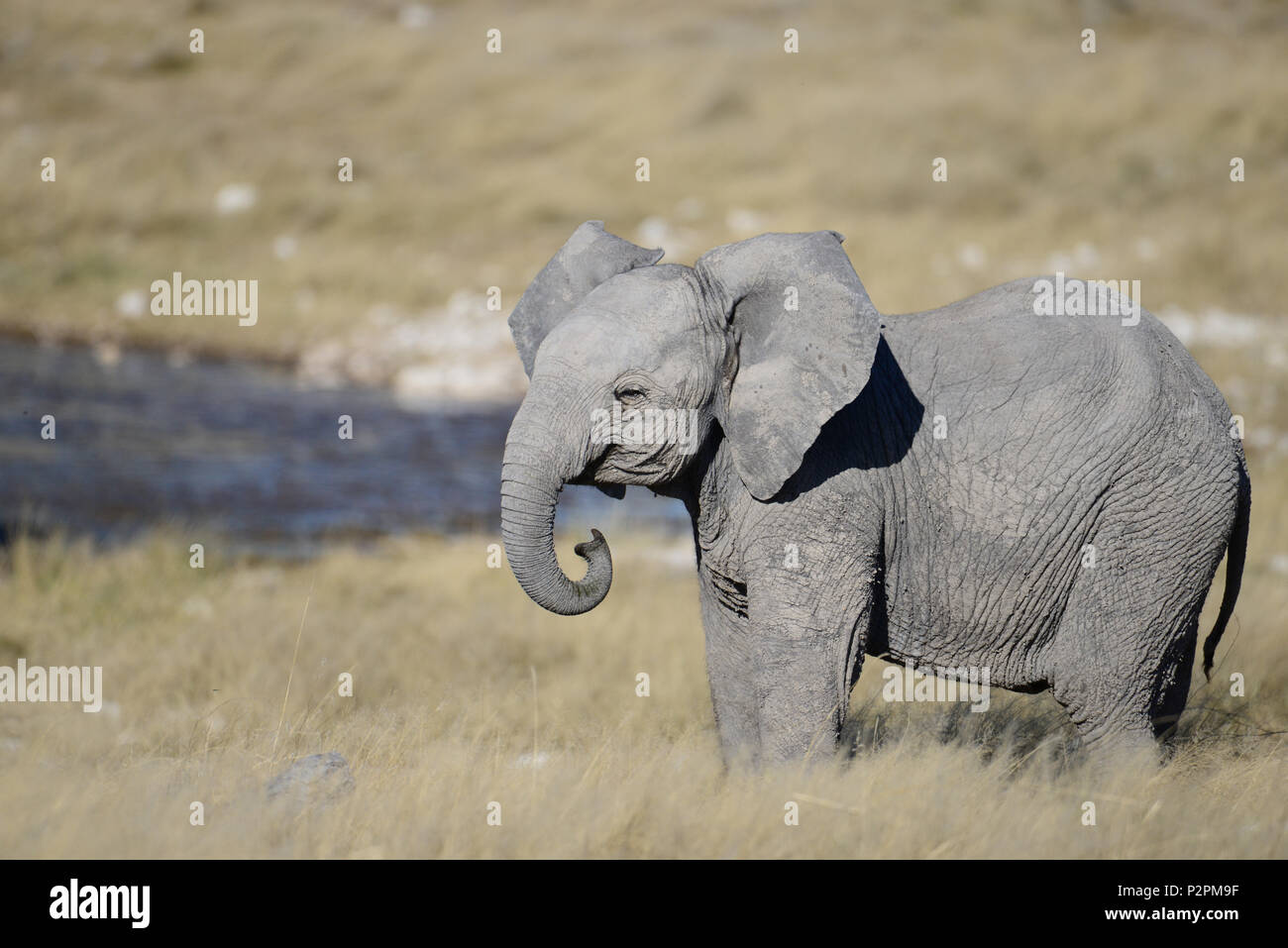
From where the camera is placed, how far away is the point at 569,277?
4895mm

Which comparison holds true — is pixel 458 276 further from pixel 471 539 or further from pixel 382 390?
pixel 471 539

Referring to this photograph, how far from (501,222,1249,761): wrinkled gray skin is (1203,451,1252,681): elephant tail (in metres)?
0.03

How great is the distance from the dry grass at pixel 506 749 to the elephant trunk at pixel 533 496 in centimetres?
85

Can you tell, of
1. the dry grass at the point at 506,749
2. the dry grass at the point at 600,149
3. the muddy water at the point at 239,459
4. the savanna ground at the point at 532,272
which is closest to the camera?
the dry grass at the point at 506,749

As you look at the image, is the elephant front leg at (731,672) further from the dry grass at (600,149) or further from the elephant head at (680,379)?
the dry grass at (600,149)

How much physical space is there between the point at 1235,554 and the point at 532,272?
53.3ft

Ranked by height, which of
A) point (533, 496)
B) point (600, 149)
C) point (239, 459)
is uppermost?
point (600, 149)

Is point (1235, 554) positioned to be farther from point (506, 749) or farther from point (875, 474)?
point (506, 749)

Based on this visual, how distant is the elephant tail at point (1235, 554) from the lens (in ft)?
16.8

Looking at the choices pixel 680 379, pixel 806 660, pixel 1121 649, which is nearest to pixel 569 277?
pixel 680 379

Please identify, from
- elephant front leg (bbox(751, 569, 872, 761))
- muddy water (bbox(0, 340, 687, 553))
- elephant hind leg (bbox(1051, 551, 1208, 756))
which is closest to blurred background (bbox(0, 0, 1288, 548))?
muddy water (bbox(0, 340, 687, 553))

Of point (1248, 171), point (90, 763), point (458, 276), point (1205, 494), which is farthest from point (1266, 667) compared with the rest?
point (1248, 171)

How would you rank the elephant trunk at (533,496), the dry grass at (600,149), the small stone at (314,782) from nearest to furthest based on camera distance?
1. the elephant trunk at (533,496)
2. the small stone at (314,782)
3. the dry grass at (600,149)

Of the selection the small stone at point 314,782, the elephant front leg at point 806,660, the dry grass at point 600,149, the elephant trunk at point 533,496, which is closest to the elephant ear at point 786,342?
the elephant front leg at point 806,660
